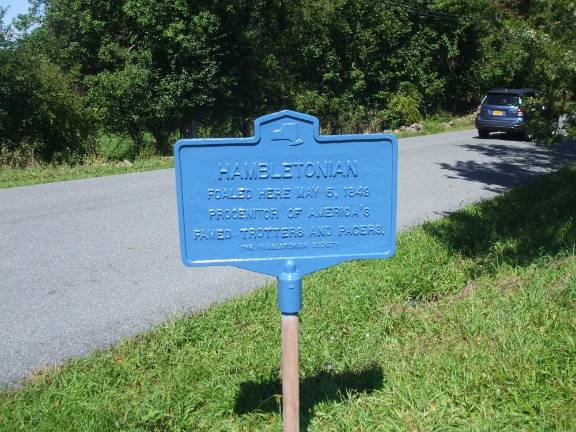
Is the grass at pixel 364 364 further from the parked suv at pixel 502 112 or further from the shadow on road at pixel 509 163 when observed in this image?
the parked suv at pixel 502 112

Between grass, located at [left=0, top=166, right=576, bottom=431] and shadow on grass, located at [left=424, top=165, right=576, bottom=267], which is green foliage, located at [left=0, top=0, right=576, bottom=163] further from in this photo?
grass, located at [left=0, top=166, right=576, bottom=431]

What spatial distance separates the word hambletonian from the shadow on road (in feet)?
26.4

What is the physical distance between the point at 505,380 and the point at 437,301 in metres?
1.49

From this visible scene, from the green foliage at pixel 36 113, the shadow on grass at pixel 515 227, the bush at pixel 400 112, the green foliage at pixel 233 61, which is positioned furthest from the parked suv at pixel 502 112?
the green foliage at pixel 36 113

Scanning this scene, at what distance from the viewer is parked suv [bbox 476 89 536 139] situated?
1797 centimetres

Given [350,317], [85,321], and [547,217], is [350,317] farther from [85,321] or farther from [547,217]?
[547,217]

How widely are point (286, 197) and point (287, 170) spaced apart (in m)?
0.12

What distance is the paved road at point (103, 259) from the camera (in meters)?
4.47

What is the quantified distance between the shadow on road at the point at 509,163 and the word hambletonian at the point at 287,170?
26.4 feet

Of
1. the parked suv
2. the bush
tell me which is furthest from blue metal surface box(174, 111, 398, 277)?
the bush

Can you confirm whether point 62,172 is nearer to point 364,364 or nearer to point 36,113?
point 36,113

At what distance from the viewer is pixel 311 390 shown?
3.34 meters

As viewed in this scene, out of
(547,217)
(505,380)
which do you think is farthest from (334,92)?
(505,380)

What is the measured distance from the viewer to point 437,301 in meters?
4.70
